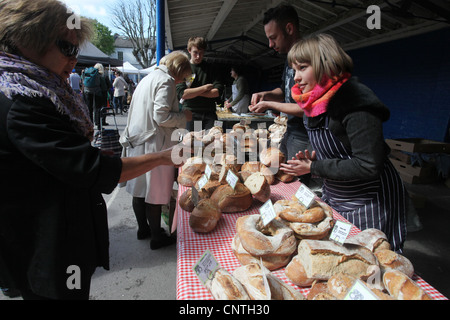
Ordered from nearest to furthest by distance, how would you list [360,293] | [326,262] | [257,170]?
[360,293] → [326,262] → [257,170]

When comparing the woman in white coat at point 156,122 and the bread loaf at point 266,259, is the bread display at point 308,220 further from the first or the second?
the woman in white coat at point 156,122

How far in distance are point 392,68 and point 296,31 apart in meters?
4.63

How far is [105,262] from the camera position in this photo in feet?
4.41

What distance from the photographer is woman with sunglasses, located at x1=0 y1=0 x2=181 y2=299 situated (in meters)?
0.90

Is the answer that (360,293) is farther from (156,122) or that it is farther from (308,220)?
(156,122)

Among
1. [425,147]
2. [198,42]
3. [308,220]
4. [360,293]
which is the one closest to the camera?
[360,293]

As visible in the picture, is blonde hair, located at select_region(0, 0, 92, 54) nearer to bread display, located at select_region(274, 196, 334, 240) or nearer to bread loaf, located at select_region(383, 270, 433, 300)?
bread display, located at select_region(274, 196, 334, 240)

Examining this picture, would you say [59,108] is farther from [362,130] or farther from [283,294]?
[362,130]

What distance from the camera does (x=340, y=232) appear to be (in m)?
1.12

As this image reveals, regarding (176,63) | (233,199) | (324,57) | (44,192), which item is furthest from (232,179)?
(176,63)

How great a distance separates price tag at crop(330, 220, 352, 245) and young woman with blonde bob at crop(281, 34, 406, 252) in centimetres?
42

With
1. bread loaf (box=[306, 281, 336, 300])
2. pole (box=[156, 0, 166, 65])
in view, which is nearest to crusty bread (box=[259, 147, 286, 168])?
bread loaf (box=[306, 281, 336, 300])

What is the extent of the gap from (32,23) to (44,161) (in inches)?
20.3
